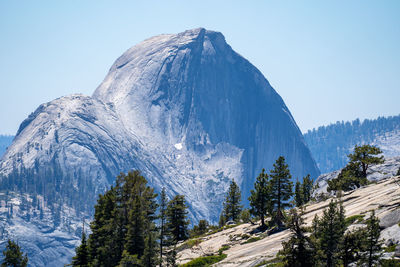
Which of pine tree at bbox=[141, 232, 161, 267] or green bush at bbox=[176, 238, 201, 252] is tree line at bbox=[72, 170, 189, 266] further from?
green bush at bbox=[176, 238, 201, 252]

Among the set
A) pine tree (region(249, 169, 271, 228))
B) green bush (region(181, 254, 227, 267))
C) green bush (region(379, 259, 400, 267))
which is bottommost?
green bush (region(379, 259, 400, 267))

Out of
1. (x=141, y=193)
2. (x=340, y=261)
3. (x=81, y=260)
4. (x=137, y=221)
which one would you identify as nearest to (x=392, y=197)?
(x=340, y=261)

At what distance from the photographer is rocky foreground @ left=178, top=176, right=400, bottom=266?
1762 inches

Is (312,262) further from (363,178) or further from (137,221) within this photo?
(363,178)

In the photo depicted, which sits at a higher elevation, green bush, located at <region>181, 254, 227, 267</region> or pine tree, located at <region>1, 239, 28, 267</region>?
pine tree, located at <region>1, 239, 28, 267</region>

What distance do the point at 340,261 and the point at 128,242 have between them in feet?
108

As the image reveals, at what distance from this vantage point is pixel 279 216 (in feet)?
217

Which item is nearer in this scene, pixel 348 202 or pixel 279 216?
pixel 348 202

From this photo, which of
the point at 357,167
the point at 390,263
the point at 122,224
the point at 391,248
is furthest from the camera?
the point at 357,167

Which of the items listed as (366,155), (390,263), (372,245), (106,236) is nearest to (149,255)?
(106,236)

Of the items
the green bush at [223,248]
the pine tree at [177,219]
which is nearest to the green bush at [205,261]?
the green bush at [223,248]

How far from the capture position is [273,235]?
203ft

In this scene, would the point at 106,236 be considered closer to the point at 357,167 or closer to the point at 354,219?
the point at 354,219

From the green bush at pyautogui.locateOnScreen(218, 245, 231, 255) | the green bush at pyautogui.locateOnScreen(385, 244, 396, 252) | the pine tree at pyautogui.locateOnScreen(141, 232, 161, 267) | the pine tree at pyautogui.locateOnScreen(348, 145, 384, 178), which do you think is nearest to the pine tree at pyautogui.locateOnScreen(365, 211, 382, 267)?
the green bush at pyautogui.locateOnScreen(385, 244, 396, 252)
